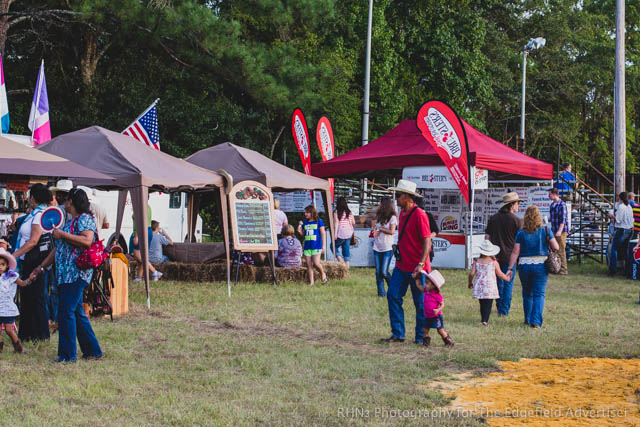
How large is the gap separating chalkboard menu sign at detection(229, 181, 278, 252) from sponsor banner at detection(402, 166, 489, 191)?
5023 mm

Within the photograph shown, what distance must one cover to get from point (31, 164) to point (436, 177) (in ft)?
36.9

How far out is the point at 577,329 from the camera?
31.8 ft

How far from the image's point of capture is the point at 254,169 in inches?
619

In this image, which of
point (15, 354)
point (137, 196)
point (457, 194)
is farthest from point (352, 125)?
point (15, 354)

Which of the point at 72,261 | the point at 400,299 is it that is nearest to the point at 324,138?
the point at 400,299

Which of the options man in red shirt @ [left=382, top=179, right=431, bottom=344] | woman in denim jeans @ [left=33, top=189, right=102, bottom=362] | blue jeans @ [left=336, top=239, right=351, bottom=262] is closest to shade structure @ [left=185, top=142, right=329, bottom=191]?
blue jeans @ [left=336, top=239, right=351, bottom=262]

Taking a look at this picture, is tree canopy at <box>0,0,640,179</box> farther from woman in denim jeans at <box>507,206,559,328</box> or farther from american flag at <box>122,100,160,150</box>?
woman in denim jeans at <box>507,206,559,328</box>

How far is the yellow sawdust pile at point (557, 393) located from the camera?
546 cm

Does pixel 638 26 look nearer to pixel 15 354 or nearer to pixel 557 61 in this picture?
pixel 557 61

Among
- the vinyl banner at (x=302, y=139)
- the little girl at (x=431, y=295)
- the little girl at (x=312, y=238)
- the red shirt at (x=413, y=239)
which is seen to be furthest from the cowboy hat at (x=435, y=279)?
the vinyl banner at (x=302, y=139)

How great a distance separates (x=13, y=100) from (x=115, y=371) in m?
20.8

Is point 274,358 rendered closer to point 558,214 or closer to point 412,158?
point 558,214

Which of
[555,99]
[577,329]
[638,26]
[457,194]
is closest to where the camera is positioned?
[577,329]

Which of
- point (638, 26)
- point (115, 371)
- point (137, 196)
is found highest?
point (638, 26)
